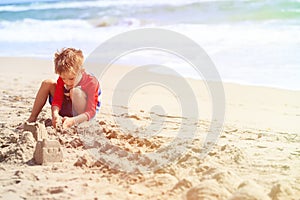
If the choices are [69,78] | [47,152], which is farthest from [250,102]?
[47,152]

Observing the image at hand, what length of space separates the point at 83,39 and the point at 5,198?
9121 millimetres

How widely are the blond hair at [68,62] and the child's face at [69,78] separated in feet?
0.08

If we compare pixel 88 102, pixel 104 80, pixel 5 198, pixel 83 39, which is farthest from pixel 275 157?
pixel 83 39

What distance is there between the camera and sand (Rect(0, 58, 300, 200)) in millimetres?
2779

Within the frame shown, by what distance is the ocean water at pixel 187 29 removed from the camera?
7.68 metres

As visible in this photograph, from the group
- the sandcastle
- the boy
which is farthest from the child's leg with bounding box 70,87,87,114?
the sandcastle

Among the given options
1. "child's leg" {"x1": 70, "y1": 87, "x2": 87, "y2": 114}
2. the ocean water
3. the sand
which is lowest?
the sand

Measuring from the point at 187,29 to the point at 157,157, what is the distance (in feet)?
28.1

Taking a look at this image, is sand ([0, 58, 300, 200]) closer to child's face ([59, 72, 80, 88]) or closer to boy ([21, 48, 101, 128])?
boy ([21, 48, 101, 128])

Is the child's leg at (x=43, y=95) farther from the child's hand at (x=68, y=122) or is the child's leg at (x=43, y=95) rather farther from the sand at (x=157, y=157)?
the child's hand at (x=68, y=122)

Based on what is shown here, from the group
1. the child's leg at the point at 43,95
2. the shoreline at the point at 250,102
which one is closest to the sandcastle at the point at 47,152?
the child's leg at the point at 43,95

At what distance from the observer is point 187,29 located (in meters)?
11.7

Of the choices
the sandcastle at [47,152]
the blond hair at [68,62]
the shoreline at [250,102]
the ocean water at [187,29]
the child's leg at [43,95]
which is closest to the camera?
the sandcastle at [47,152]

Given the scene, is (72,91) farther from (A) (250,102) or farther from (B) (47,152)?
(A) (250,102)
